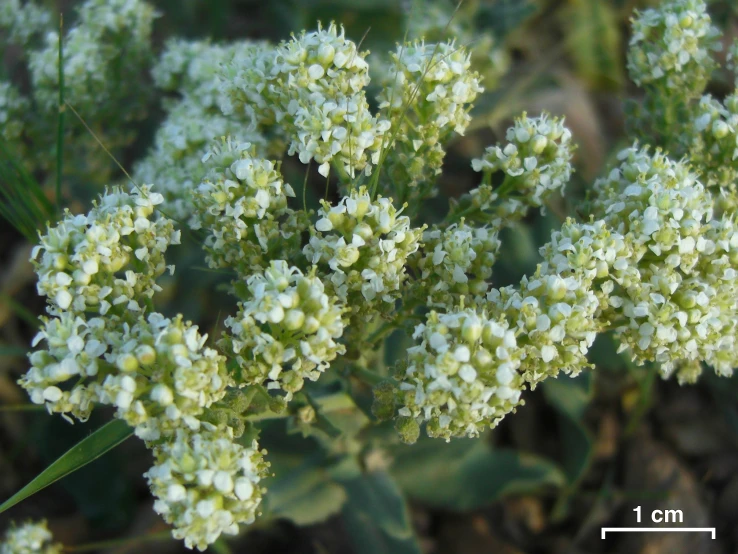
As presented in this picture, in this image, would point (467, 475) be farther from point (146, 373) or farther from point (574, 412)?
point (146, 373)

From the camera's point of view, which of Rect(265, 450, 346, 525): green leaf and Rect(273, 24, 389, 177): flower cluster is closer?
Rect(273, 24, 389, 177): flower cluster

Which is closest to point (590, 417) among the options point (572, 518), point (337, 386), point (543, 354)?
point (572, 518)

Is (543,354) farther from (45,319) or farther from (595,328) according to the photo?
(45,319)

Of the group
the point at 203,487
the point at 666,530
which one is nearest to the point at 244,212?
the point at 203,487

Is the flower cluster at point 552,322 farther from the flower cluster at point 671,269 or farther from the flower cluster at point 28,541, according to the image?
the flower cluster at point 28,541

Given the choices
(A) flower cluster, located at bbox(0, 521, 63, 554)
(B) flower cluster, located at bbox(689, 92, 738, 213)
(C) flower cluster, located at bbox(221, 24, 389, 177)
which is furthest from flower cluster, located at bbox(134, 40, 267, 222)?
(B) flower cluster, located at bbox(689, 92, 738, 213)

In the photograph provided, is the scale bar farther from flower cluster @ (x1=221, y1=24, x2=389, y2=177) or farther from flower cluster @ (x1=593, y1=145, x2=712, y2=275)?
flower cluster @ (x1=221, y1=24, x2=389, y2=177)

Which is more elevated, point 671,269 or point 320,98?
point 320,98
